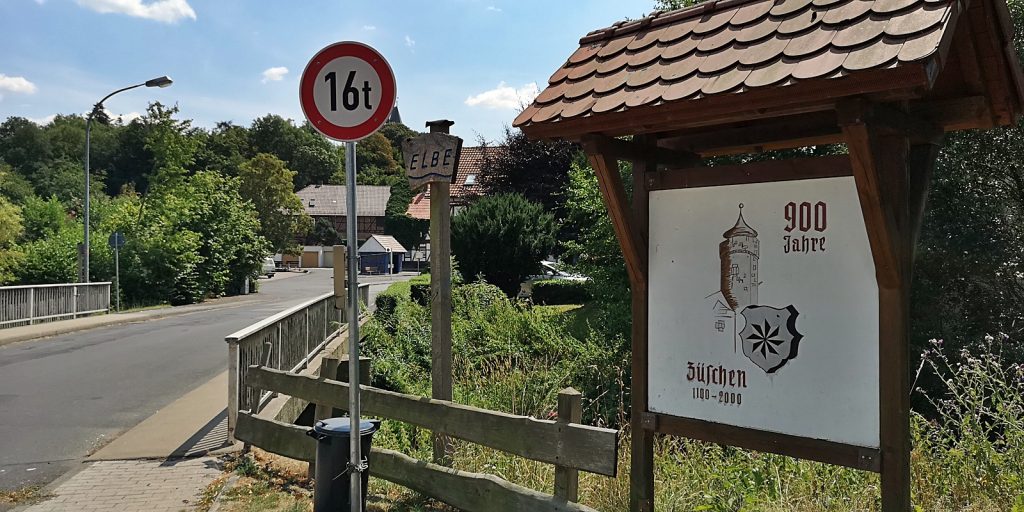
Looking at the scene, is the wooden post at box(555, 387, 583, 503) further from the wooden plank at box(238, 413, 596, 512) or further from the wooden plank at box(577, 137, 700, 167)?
the wooden plank at box(577, 137, 700, 167)

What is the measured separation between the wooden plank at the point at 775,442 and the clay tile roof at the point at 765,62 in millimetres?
1580

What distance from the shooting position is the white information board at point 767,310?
347 cm

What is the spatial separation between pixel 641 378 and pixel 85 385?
9761 mm

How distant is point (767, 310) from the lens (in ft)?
12.2

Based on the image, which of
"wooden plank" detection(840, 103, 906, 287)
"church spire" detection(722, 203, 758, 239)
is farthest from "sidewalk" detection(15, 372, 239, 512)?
"wooden plank" detection(840, 103, 906, 287)

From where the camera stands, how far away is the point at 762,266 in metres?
3.74

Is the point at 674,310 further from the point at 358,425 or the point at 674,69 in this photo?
the point at 358,425

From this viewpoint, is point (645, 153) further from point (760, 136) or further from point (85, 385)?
point (85, 385)

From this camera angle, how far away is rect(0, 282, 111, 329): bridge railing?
18.9m

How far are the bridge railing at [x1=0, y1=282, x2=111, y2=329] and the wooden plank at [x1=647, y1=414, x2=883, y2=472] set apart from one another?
64.2ft

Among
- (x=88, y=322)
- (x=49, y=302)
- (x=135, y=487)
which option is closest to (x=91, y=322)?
(x=88, y=322)

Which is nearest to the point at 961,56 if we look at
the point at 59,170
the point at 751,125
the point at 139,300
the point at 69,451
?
the point at 751,125

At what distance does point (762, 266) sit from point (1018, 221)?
7.61m

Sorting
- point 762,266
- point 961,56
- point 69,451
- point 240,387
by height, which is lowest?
point 69,451
